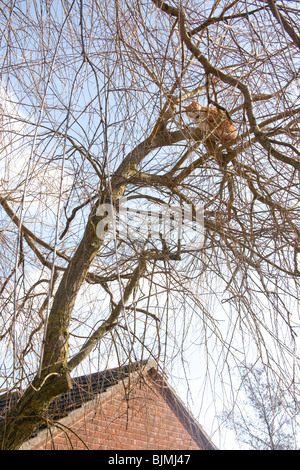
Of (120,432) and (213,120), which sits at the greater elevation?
(213,120)

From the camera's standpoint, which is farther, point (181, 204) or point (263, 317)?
point (181, 204)

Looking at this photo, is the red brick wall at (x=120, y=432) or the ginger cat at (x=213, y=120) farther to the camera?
the red brick wall at (x=120, y=432)

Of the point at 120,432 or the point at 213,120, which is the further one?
the point at 120,432

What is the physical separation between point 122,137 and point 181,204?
823 millimetres

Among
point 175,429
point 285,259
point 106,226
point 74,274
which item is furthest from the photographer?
point 175,429

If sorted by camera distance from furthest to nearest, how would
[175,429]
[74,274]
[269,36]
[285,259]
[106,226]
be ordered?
[175,429], [106,226], [74,274], [285,259], [269,36]

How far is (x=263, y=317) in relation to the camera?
7.54 ft

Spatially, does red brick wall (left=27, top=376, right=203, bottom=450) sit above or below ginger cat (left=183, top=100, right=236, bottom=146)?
below

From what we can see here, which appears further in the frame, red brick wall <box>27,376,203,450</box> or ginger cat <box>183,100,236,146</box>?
red brick wall <box>27,376,203,450</box>

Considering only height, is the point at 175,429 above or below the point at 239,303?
above

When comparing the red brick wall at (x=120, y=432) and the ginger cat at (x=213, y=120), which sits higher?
the ginger cat at (x=213, y=120)
